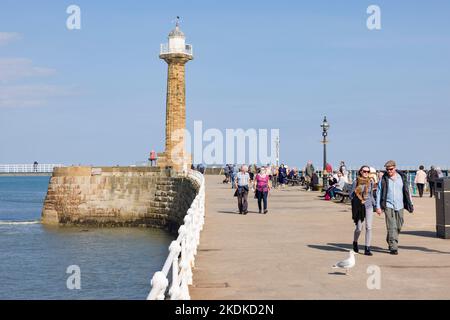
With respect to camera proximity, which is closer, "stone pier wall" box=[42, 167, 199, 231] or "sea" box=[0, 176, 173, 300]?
"sea" box=[0, 176, 173, 300]

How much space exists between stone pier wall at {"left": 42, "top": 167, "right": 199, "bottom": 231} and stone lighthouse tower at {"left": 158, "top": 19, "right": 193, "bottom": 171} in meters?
2.19

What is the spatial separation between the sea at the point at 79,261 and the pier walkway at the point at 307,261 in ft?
20.3

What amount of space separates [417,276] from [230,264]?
114 inches

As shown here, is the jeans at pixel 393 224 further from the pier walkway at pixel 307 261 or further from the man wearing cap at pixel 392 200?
the pier walkway at pixel 307 261

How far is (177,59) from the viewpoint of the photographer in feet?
162

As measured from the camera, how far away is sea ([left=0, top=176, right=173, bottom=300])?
2270 cm

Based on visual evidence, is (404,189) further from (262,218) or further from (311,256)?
(262,218)

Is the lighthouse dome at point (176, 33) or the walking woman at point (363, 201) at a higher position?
the lighthouse dome at point (176, 33)

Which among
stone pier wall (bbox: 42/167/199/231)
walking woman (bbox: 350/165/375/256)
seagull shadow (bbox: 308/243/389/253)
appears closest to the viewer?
walking woman (bbox: 350/165/375/256)

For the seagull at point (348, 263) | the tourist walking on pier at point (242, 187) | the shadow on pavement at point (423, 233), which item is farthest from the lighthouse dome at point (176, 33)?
the seagull at point (348, 263)

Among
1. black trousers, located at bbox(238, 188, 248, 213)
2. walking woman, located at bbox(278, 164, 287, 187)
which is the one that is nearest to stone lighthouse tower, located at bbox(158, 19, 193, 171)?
walking woman, located at bbox(278, 164, 287, 187)

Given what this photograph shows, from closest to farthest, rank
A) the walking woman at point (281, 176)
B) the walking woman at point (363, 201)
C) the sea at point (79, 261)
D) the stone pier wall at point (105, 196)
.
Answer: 1. the walking woman at point (363, 201)
2. the sea at point (79, 261)
3. the walking woman at point (281, 176)
4. the stone pier wall at point (105, 196)

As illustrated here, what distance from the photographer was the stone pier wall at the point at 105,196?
162ft

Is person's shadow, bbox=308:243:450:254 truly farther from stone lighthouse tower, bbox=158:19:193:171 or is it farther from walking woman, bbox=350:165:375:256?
stone lighthouse tower, bbox=158:19:193:171
